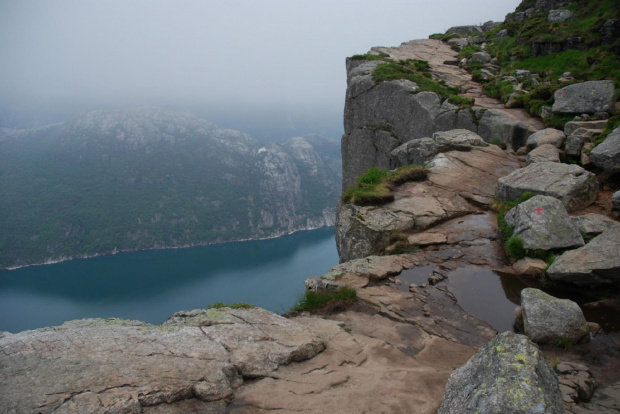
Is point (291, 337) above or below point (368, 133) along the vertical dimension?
below

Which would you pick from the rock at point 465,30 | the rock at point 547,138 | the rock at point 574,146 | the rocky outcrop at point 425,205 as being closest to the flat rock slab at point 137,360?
the rocky outcrop at point 425,205

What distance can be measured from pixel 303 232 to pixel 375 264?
14745cm

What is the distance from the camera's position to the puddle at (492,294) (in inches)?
347

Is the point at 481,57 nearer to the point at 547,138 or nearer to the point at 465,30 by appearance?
the point at 465,30

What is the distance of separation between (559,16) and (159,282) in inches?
4019

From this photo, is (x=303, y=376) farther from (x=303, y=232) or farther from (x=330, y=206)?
(x=330, y=206)

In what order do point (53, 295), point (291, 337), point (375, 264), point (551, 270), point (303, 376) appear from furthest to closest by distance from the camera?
point (53, 295) < point (375, 264) < point (551, 270) < point (291, 337) < point (303, 376)

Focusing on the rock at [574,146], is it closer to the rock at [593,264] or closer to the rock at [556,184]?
the rock at [556,184]

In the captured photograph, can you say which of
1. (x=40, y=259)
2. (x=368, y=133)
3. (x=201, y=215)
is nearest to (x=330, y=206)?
(x=201, y=215)

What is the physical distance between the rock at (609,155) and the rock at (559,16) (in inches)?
1014

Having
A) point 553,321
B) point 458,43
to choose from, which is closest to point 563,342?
point 553,321

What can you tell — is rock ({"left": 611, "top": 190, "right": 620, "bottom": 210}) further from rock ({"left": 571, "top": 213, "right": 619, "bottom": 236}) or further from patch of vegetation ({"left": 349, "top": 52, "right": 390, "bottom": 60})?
patch of vegetation ({"left": 349, "top": 52, "right": 390, "bottom": 60})

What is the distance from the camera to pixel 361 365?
729cm

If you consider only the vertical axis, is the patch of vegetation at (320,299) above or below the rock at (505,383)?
below
